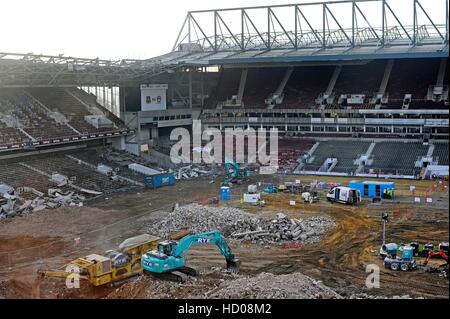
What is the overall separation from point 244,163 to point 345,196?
Answer: 1764 centimetres

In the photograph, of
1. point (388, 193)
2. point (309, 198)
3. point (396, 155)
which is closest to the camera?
point (309, 198)

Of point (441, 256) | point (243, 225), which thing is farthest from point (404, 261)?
point (243, 225)

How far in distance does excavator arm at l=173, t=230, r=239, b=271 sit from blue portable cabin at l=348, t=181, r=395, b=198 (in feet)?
57.2

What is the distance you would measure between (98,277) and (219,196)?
1973 cm

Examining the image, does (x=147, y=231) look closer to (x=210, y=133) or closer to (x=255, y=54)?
(x=210, y=133)

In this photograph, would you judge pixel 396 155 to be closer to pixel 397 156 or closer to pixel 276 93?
pixel 397 156

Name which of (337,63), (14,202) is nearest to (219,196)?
(14,202)

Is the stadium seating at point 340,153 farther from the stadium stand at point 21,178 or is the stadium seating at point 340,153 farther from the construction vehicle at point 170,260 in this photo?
the construction vehicle at point 170,260

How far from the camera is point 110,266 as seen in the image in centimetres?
2014

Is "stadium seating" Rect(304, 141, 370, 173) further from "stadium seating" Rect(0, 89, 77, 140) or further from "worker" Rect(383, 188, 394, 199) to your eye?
"stadium seating" Rect(0, 89, 77, 140)

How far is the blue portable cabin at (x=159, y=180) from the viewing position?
43.0m

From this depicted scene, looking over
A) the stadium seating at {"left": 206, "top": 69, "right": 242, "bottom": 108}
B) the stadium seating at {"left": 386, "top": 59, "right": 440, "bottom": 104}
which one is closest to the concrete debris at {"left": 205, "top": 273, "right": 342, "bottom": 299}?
the stadium seating at {"left": 386, "top": 59, "right": 440, "bottom": 104}

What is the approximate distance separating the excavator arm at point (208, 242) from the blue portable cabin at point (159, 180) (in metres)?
20.9
